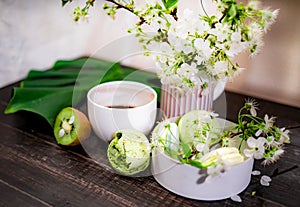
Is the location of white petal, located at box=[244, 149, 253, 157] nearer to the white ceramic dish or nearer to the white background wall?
the white ceramic dish

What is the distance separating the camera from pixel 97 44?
4.80 feet

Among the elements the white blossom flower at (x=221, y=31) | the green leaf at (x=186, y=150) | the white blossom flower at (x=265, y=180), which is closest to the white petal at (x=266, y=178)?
the white blossom flower at (x=265, y=180)

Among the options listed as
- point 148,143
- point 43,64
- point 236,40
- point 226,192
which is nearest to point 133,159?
point 148,143

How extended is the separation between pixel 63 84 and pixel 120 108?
0.25m

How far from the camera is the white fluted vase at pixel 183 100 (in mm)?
920

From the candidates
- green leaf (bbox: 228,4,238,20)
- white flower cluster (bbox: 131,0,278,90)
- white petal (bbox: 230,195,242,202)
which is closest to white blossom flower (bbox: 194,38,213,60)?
white flower cluster (bbox: 131,0,278,90)

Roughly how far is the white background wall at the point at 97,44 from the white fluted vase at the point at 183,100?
6.6 inches

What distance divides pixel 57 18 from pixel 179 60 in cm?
74

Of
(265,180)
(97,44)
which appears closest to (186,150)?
(265,180)

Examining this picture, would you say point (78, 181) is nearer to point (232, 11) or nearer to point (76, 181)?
point (76, 181)

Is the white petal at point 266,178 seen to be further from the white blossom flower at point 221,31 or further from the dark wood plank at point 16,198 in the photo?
the dark wood plank at point 16,198

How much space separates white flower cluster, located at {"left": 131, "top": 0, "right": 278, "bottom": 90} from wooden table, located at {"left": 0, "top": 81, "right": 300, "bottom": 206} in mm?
215

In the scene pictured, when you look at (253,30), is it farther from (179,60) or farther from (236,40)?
(179,60)

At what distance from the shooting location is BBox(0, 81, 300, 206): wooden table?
771 millimetres
